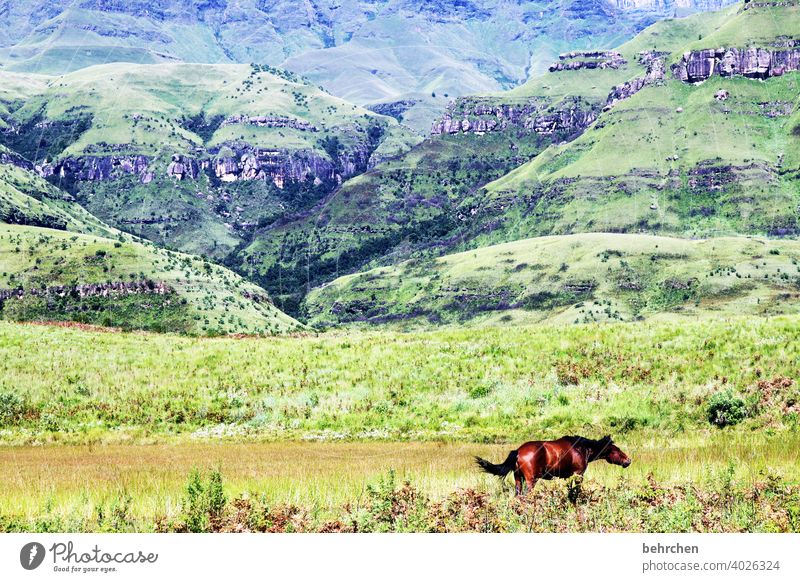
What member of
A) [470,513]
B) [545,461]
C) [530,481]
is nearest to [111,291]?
[545,461]

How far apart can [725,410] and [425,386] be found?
1164 centimetres

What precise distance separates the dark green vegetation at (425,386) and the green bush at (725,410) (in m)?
0.05

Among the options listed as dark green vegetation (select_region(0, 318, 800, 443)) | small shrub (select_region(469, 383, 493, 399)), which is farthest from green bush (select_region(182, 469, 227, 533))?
small shrub (select_region(469, 383, 493, 399))

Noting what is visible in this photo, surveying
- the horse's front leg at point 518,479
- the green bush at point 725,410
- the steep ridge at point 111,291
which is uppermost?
the steep ridge at point 111,291

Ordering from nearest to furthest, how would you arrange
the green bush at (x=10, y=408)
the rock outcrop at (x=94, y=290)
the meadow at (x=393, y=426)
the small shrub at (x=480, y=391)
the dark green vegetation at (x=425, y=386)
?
the meadow at (x=393, y=426), the dark green vegetation at (x=425, y=386), the green bush at (x=10, y=408), the small shrub at (x=480, y=391), the rock outcrop at (x=94, y=290)

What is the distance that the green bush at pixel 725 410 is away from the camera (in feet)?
84.7

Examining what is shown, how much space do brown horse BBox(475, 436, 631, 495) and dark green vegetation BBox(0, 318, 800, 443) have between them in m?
8.70

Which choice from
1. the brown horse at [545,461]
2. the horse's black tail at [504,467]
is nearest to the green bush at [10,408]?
the brown horse at [545,461]

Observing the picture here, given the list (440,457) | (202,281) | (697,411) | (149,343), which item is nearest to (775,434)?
(697,411)

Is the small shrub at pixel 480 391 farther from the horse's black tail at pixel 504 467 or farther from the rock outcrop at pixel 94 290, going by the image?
the rock outcrop at pixel 94 290

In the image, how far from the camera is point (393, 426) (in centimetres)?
2797

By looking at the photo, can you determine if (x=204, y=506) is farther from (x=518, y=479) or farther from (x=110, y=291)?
(x=110, y=291)

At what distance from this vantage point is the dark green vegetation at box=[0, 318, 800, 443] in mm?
26969

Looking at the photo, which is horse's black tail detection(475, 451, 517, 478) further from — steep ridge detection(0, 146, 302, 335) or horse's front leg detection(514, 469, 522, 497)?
steep ridge detection(0, 146, 302, 335)
